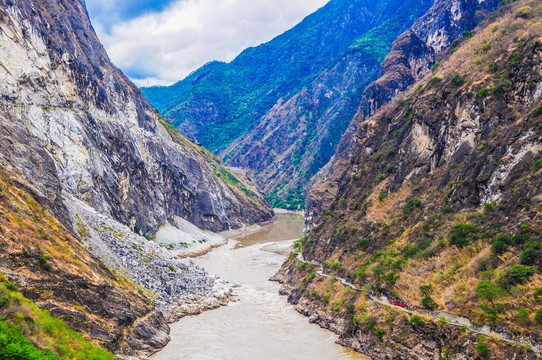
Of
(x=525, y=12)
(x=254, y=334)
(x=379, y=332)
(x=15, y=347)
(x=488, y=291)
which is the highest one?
(x=525, y=12)

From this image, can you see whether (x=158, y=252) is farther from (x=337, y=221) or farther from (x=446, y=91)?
(x=446, y=91)

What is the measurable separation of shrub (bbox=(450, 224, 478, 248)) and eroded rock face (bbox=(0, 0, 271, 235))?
104 feet

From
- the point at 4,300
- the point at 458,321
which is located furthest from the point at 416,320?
the point at 4,300

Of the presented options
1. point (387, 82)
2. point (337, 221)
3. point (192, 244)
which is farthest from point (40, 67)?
point (387, 82)

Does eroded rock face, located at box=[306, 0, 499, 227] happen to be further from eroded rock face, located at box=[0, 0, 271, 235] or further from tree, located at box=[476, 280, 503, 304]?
tree, located at box=[476, 280, 503, 304]

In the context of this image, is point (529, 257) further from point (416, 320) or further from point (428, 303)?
point (416, 320)

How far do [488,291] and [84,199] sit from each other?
52.3 m

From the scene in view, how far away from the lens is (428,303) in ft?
84.9

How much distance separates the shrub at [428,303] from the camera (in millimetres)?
25656

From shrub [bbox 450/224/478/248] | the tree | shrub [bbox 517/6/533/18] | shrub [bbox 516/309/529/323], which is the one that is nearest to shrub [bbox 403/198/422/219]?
shrub [bbox 450/224/478/248]

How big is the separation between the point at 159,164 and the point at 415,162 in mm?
67165

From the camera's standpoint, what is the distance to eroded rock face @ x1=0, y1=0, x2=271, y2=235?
32156 millimetres

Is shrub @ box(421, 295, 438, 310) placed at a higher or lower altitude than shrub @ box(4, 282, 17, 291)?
lower

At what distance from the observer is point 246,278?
5506 cm
